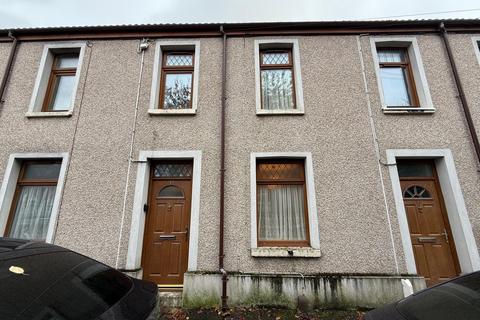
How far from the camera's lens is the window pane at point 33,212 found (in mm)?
5691

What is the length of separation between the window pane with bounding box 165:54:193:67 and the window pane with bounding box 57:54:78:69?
7.96 ft

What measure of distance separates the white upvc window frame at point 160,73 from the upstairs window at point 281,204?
7.03 feet

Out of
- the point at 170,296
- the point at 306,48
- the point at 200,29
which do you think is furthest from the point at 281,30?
the point at 170,296

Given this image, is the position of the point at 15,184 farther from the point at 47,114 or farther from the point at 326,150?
the point at 326,150

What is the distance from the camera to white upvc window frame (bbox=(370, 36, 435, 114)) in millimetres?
5992

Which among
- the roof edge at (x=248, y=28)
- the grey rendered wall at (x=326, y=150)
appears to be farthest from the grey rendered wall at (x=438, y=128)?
the roof edge at (x=248, y=28)

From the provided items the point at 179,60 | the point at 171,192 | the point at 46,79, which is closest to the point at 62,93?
the point at 46,79

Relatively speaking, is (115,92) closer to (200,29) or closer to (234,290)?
(200,29)

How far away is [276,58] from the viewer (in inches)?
270

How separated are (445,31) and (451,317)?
7.33 m

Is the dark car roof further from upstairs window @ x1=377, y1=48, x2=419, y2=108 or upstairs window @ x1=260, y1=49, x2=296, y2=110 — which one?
upstairs window @ x1=377, y1=48, x2=419, y2=108

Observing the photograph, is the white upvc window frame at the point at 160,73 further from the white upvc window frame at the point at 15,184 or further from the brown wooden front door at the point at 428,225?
the brown wooden front door at the point at 428,225

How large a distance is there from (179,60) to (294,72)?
2919 mm

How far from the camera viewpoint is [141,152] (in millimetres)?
5852
